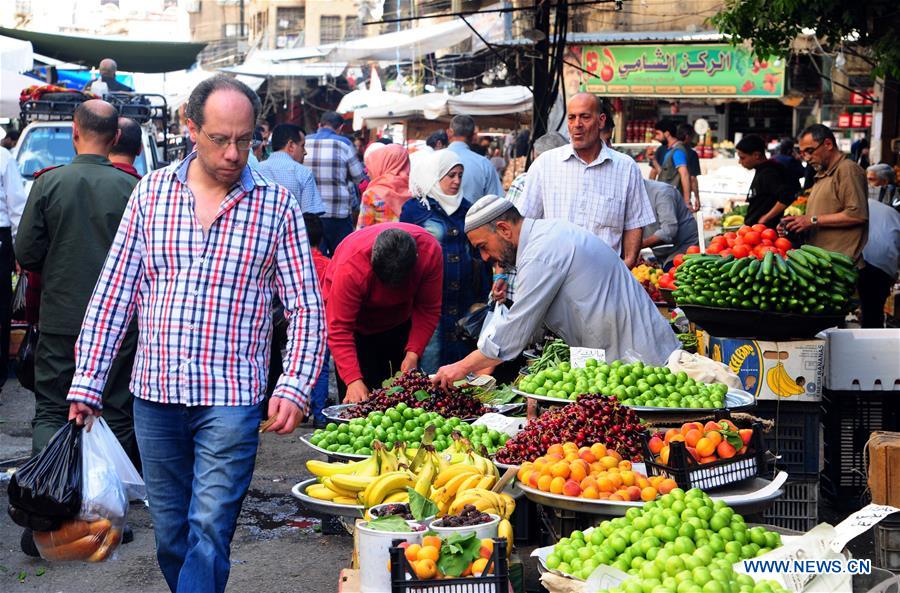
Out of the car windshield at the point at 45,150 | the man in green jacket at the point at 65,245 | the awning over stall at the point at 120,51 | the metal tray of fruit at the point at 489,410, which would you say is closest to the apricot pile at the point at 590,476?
the metal tray of fruit at the point at 489,410

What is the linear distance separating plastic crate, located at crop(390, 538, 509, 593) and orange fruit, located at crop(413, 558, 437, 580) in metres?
0.02

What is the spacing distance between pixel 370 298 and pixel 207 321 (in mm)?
3086

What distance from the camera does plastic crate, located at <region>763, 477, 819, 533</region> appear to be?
6.04m

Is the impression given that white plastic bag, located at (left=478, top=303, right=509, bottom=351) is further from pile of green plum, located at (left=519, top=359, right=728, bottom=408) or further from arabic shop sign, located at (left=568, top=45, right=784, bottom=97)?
arabic shop sign, located at (left=568, top=45, right=784, bottom=97)

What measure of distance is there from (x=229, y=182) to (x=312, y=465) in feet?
5.47

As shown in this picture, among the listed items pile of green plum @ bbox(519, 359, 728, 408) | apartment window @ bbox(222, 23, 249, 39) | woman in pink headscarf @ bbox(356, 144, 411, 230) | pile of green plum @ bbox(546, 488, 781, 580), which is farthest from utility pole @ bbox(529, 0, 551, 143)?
apartment window @ bbox(222, 23, 249, 39)

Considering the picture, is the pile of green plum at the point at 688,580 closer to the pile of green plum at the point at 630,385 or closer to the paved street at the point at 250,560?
the pile of green plum at the point at 630,385

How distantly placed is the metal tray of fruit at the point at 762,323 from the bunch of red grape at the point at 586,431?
50.7 inches

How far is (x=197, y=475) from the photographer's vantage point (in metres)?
4.07

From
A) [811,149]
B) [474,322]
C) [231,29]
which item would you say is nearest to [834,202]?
[811,149]

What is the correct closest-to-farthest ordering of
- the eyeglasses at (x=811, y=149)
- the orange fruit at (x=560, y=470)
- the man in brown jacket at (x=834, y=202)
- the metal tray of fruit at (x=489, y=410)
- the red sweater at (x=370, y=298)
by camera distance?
the orange fruit at (x=560, y=470) < the metal tray of fruit at (x=489, y=410) < the red sweater at (x=370, y=298) < the man in brown jacket at (x=834, y=202) < the eyeglasses at (x=811, y=149)

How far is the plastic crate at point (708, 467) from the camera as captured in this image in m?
4.56

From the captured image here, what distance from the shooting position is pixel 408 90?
4122 centimetres

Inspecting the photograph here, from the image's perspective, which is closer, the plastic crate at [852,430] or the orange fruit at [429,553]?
the orange fruit at [429,553]
